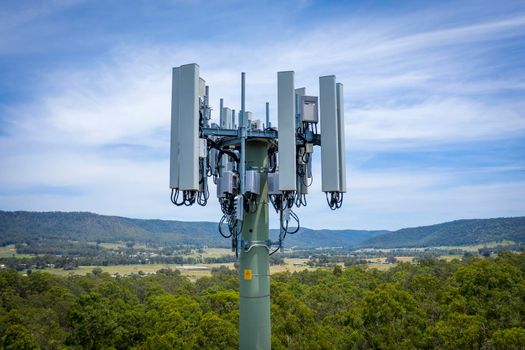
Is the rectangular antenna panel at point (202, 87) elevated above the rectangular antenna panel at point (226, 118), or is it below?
above

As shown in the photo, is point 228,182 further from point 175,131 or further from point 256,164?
point 175,131

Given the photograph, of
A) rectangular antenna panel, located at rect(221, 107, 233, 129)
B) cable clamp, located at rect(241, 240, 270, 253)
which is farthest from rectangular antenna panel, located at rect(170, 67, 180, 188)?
cable clamp, located at rect(241, 240, 270, 253)

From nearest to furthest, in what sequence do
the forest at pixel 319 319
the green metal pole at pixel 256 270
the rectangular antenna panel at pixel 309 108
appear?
the green metal pole at pixel 256 270 < the rectangular antenna panel at pixel 309 108 < the forest at pixel 319 319

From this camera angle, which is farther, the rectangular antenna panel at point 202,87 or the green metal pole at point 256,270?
the rectangular antenna panel at point 202,87

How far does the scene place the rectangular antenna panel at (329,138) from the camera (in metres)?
8.91

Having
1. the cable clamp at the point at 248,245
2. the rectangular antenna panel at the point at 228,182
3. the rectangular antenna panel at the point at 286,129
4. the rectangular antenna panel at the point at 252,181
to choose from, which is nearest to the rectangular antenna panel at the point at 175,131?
the rectangular antenna panel at the point at 228,182

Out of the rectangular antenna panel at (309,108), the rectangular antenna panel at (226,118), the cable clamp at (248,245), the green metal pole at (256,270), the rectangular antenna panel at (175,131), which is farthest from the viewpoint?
the rectangular antenna panel at (226,118)

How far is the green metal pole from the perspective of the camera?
8734 mm

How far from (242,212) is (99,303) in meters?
31.6

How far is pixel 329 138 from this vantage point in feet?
29.4

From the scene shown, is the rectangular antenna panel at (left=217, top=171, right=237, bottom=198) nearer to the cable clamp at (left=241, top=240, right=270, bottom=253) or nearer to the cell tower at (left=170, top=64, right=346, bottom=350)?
the cell tower at (left=170, top=64, right=346, bottom=350)

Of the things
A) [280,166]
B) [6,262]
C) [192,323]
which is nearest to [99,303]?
[192,323]

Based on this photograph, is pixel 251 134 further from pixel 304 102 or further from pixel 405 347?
pixel 405 347

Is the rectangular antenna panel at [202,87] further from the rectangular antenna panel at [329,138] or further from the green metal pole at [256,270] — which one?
the rectangular antenna panel at [329,138]
